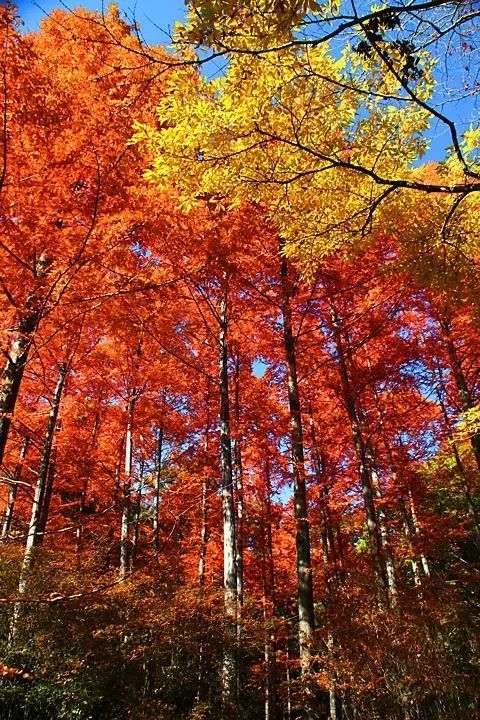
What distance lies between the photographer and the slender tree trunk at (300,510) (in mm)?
6047

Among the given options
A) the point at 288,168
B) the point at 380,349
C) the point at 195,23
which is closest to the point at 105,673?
the point at 288,168

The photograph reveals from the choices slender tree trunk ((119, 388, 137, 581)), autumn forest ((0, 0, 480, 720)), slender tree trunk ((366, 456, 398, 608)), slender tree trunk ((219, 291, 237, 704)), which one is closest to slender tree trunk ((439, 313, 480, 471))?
autumn forest ((0, 0, 480, 720))

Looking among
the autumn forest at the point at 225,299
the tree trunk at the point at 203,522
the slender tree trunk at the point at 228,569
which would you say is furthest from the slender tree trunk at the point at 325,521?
the tree trunk at the point at 203,522

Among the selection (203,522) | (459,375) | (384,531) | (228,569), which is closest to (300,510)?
(228,569)

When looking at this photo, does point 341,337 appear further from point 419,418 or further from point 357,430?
point 419,418

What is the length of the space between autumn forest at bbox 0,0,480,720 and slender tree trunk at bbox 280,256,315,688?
38 mm

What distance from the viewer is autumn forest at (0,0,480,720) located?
3574 millimetres

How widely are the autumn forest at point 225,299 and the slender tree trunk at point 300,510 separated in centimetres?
4

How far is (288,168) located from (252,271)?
4.85 metres

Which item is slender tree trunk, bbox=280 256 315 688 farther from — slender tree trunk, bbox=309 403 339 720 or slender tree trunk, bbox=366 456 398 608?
slender tree trunk, bbox=366 456 398 608

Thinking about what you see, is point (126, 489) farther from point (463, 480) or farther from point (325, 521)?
point (463, 480)

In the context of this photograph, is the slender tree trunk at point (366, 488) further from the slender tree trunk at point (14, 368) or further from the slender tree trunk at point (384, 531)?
the slender tree trunk at point (14, 368)

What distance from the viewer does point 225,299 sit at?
31.6 feet

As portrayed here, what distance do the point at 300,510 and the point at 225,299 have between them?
474 cm
